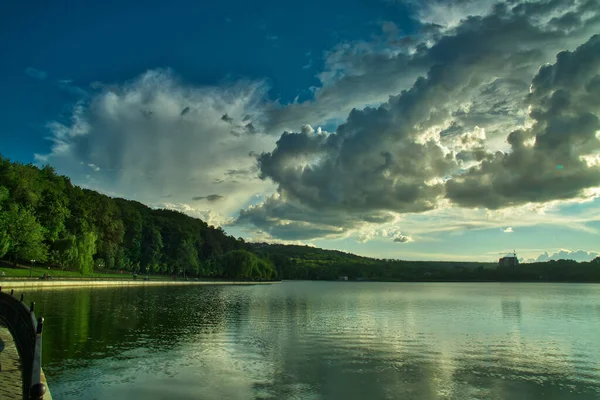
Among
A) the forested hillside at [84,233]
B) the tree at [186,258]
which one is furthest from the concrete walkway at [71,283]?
the tree at [186,258]

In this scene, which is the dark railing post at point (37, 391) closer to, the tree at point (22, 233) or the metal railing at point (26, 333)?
the metal railing at point (26, 333)

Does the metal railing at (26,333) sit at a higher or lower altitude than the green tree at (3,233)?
lower

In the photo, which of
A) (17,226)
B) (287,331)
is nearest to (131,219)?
(17,226)

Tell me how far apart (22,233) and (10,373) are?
2837 inches

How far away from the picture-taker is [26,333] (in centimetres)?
1528

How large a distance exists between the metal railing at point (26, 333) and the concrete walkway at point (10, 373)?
283 millimetres

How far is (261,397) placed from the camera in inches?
630

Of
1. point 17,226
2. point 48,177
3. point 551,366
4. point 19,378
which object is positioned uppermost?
point 48,177

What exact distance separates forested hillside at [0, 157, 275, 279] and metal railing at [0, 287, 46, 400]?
6145 centimetres

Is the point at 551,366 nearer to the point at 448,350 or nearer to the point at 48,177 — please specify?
the point at 448,350

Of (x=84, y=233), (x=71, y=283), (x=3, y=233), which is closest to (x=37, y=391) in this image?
(x=3, y=233)

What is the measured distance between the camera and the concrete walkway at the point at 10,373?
1244cm

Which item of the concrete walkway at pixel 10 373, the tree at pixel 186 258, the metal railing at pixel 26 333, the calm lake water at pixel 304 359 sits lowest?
the calm lake water at pixel 304 359

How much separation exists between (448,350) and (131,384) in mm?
18981
